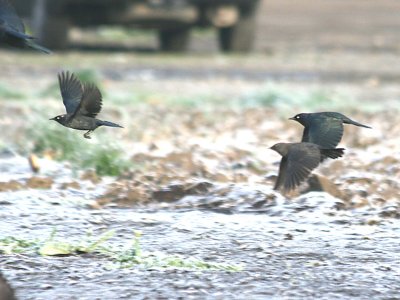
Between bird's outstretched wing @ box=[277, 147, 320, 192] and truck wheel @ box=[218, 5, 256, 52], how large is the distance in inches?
488

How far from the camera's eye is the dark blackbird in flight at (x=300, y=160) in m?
4.64

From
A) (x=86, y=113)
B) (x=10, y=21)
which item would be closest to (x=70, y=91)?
(x=86, y=113)

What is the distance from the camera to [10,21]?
470 centimetres

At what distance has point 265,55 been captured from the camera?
54.7 ft

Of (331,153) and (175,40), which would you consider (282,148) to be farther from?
(175,40)

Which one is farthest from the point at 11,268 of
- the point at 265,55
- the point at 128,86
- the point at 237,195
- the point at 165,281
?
the point at 265,55

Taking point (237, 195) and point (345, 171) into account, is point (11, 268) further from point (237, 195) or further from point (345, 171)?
point (345, 171)

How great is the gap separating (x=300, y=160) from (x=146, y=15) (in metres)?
11.6

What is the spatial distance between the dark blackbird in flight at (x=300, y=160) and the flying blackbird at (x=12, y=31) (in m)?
0.99

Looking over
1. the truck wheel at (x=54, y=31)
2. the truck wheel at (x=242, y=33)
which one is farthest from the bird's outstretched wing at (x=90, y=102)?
the truck wheel at (x=242, y=33)

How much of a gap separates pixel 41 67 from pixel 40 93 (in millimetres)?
3524

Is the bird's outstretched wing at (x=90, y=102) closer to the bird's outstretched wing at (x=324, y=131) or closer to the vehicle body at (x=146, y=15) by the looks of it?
the bird's outstretched wing at (x=324, y=131)

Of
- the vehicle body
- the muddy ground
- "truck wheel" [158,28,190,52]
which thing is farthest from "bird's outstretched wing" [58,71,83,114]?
"truck wheel" [158,28,190,52]

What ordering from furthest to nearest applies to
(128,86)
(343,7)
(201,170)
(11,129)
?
(343,7) → (128,86) → (11,129) → (201,170)
